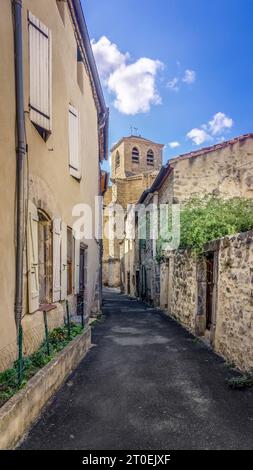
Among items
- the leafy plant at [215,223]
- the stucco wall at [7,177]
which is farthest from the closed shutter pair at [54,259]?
the leafy plant at [215,223]

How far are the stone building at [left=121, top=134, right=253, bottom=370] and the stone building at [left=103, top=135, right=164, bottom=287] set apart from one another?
15.5 meters

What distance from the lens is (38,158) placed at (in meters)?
5.16

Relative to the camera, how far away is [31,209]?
484 centimetres

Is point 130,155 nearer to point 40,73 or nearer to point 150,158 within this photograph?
point 150,158

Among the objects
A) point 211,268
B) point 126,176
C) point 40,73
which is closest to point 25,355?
point 40,73

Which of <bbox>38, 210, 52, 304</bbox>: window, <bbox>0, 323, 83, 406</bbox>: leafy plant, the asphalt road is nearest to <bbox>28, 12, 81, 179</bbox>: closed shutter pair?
<bbox>38, 210, 52, 304</bbox>: window

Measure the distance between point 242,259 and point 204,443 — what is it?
3.19 m

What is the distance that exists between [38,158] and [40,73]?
4.37ft

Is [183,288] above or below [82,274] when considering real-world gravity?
below

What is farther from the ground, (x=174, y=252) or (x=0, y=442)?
(x=174, y=252)

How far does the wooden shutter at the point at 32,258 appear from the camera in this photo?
15.5 ft

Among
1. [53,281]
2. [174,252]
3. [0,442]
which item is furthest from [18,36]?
[174,252]

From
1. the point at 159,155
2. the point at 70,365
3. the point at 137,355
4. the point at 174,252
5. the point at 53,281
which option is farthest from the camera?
the point at 159,155
